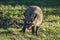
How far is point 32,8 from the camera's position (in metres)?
9.79

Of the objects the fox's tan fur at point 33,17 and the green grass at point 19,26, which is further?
the green grass at point 19,26

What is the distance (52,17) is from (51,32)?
229cm

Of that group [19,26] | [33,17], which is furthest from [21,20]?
[33,17]

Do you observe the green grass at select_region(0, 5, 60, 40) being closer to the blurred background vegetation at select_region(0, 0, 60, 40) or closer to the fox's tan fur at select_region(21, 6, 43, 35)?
the blurred background vegetation at select_region(0, 0, 60, 40)

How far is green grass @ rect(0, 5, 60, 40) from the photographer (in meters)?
9.59

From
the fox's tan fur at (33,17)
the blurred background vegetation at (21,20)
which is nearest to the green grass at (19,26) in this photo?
the blurred background vegetation at (21,20)

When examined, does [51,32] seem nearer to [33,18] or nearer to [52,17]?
[33,18]

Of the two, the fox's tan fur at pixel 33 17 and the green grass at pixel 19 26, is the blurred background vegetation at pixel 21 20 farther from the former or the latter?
the fox's tan fur at pixel 33 17

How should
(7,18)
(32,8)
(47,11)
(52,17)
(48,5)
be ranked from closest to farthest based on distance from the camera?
(32,8) → (7,18) → (52,17) → (47,11) → (48,5)

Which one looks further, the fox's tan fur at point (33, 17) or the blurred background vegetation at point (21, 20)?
the blurred background vegetation at point (21, 20)

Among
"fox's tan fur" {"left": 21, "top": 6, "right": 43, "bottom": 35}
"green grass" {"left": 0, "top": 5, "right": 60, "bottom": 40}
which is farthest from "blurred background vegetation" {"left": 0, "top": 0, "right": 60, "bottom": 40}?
"fox's tan fur" {"left": 21, "top": 6, "right": 43, "bottom": 35}

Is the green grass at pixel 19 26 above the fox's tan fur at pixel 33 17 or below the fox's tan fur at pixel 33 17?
below

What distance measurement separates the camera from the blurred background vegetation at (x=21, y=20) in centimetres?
966

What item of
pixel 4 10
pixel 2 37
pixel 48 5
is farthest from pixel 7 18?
pixel 48 5
